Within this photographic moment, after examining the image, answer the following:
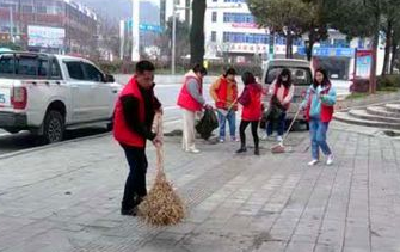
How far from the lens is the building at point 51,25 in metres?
69.2

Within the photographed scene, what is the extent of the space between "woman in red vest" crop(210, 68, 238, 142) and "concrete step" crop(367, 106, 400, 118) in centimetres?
596

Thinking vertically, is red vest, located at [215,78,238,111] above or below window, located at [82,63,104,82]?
below

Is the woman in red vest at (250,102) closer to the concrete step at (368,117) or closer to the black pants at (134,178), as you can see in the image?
the black pants at (134,178)

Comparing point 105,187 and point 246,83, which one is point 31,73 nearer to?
point 246,83

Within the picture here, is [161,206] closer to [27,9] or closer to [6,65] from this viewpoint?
[6,65]

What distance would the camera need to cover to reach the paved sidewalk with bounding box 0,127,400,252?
588cm

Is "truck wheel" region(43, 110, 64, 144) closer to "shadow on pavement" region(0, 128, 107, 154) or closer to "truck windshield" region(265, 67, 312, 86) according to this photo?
"shadow on pavement" region(0, 128, 107, 154)

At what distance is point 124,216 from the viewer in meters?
6.77

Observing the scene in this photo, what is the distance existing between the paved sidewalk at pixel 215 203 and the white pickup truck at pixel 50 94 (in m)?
1.03

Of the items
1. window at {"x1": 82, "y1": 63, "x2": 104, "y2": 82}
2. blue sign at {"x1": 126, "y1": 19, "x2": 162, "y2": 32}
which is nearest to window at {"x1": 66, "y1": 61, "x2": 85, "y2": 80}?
window at {"x1": 82, "y1": 63, "x2": 104, "y2": 82}

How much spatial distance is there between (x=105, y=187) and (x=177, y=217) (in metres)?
2.38

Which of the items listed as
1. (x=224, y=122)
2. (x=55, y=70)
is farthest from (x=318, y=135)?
(x=55, y=70)

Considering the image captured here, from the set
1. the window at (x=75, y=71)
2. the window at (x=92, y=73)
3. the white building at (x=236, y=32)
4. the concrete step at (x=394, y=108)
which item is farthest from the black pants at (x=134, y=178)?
the white building at (x=236, y=32)

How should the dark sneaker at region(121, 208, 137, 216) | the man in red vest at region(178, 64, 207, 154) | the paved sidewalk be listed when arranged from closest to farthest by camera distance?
the paved sidewalk, the dark sneaker at region(121, 208, 137, 216), the man in red vest at region(178, 64, 207, 154)
